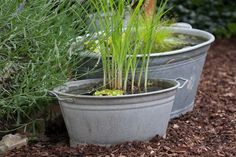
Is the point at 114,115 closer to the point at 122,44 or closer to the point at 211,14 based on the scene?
the point at 122,44

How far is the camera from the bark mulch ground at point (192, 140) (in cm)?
304

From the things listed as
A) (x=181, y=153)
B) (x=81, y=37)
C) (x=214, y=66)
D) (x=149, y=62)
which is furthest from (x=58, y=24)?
(x=214, y=66)

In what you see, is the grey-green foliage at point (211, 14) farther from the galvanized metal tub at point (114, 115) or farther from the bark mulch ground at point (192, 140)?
the galvanized metal tub at point (114, 115)

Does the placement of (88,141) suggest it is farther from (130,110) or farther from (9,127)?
(9,127)

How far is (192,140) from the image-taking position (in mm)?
3287

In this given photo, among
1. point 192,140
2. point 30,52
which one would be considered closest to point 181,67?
point 192,140

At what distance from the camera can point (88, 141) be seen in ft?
10.1

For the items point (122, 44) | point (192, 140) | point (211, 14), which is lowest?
point (211, 14)

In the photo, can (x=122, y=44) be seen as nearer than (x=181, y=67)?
Yes

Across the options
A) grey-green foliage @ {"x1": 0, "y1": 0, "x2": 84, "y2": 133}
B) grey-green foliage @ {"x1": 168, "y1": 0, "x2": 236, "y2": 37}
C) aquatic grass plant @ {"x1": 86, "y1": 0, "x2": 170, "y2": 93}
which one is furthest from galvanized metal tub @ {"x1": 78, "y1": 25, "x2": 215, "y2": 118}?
grey-green foliage @ {"x1": 168, "y1": 0, "x2": 236, "y2": 37}

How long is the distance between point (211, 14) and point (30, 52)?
4425mm

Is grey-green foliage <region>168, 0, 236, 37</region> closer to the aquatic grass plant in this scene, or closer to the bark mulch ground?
the bark mulch ground

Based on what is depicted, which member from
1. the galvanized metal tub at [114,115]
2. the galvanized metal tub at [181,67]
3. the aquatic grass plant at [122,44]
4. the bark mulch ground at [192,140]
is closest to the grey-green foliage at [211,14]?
the bark mulch ground at [192,140]

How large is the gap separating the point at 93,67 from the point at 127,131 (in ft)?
1.56
